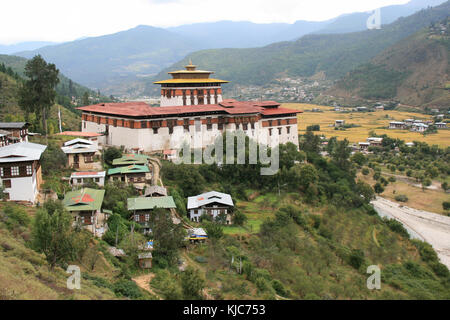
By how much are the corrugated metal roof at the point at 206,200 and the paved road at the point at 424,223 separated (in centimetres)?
2266

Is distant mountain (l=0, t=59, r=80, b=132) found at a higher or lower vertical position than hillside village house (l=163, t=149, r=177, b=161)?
higher

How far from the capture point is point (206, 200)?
3738 cm

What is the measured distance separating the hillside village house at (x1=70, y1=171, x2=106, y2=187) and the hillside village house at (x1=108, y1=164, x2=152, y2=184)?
1.85m

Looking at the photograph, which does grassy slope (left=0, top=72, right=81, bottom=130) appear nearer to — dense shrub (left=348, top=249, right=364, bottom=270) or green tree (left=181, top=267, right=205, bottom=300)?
dense shrub (left=348, top=249, right=364, bottom=270)

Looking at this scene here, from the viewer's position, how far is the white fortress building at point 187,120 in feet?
154

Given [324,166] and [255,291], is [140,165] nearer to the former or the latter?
[255,291]

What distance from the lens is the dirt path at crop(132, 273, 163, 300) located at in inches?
905

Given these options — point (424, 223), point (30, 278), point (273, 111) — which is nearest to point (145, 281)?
point (30, 278)

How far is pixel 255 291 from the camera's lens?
2586 cm

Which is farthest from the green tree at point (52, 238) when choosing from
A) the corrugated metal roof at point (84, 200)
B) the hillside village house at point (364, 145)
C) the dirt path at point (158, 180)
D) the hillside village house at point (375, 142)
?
the hillside village house at point (375, 142)

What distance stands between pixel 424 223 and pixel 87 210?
1608 inches

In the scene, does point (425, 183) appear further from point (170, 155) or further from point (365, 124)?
point (365, 124)

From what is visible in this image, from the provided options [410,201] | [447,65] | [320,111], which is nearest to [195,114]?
[410,201]

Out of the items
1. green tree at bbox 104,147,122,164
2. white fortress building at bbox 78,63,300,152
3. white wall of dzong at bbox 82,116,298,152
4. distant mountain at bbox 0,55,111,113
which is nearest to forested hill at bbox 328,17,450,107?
distant mountain at bbox 0,55,111,113
